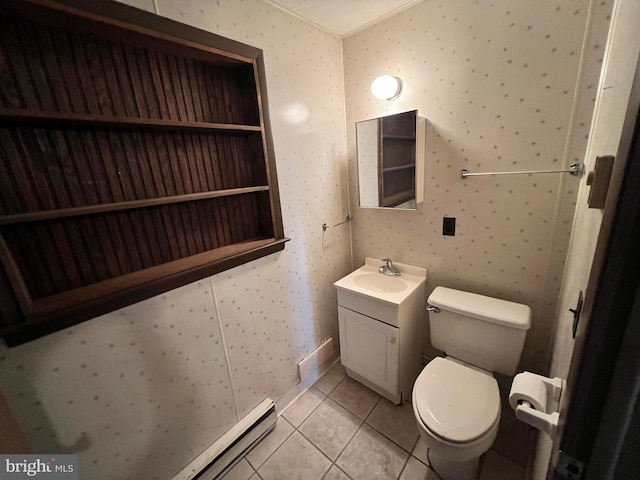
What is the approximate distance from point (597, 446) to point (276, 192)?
135 centimetres

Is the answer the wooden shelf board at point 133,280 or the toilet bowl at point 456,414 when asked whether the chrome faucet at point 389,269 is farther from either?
the wooden shelf board at point 133,280

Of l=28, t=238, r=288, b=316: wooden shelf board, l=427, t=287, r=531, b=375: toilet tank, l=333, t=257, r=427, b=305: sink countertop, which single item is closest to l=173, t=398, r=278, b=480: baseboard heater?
l=333, t=257, r=427, b=305: sink countertop

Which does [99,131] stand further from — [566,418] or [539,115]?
A: [539,115]

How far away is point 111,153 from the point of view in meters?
0.96

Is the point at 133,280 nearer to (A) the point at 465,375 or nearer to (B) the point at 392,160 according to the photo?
(B) the point at 392,160

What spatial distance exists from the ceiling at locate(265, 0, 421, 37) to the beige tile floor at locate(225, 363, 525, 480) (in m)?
2.42

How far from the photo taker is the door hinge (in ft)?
1.28

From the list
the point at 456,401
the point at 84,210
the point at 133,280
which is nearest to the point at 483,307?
the point at 456,401

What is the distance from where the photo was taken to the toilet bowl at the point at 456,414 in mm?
1026

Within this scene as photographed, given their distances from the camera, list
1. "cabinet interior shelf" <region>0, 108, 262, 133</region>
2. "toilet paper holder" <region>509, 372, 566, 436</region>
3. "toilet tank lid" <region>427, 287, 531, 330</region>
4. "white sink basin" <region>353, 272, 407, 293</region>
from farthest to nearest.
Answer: "white sink basin" <region>353, 272, 407, 293</region>, "toilet tank lid" <region>427, 287, 531, 330</region>, "cabinet interior shelf" <region>0, 108, 262, 133</region>, "toilet paper holder" <region>509, 372, 566, 436</region>

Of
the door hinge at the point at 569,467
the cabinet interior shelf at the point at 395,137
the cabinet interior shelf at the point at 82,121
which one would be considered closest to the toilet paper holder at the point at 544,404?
the door hinge at the point at 569,467

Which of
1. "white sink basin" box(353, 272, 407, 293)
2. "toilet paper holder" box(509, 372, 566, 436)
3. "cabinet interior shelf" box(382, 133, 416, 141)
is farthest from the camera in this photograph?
"white sink basin" box(353, 272, 407, 293)

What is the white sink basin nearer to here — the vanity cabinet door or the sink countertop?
the sink countertop

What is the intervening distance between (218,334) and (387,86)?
172 cm
